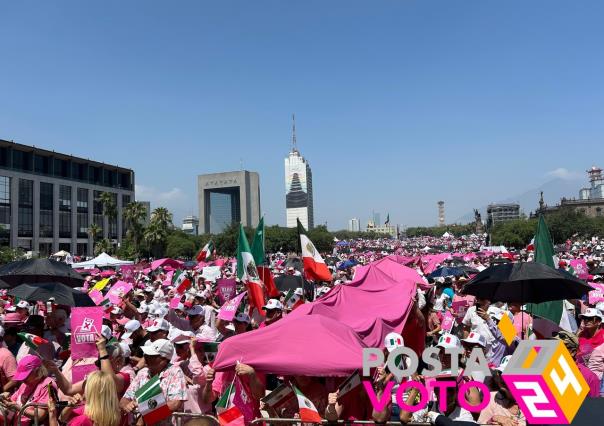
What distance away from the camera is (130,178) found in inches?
3824

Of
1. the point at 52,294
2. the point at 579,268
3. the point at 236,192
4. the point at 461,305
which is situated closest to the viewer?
the point at 52,294

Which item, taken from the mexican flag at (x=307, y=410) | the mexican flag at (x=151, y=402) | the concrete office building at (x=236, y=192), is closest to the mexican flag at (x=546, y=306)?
the mexican flag at (x=307, y=410)

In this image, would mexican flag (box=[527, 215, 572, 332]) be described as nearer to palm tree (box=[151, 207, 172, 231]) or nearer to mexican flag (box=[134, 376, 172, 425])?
mexican flag (box=[134, 376, 172, 425])

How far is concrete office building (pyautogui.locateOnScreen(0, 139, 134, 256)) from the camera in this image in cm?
7044

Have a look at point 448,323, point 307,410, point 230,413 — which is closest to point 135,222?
point 448,323

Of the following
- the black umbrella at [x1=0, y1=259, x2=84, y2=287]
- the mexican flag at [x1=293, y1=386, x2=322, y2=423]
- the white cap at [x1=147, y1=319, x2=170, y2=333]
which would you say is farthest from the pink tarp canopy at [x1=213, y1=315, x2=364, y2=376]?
the black umbrella at [x1=0, y1=259, x2=84, y2=287]

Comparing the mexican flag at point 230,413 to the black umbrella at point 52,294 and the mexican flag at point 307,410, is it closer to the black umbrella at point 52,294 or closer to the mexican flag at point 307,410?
the mexican flag at point 307,410

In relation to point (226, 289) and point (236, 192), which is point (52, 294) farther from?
point (236, 192)

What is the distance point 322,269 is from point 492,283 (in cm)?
435

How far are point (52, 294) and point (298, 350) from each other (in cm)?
651

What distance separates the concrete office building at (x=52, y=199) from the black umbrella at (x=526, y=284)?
6696 centimetres

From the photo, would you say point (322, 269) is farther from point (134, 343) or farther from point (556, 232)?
point (556, 232)

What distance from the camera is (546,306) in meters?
8.92

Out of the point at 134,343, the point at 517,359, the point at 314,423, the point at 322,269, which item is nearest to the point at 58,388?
the point at 134,343
